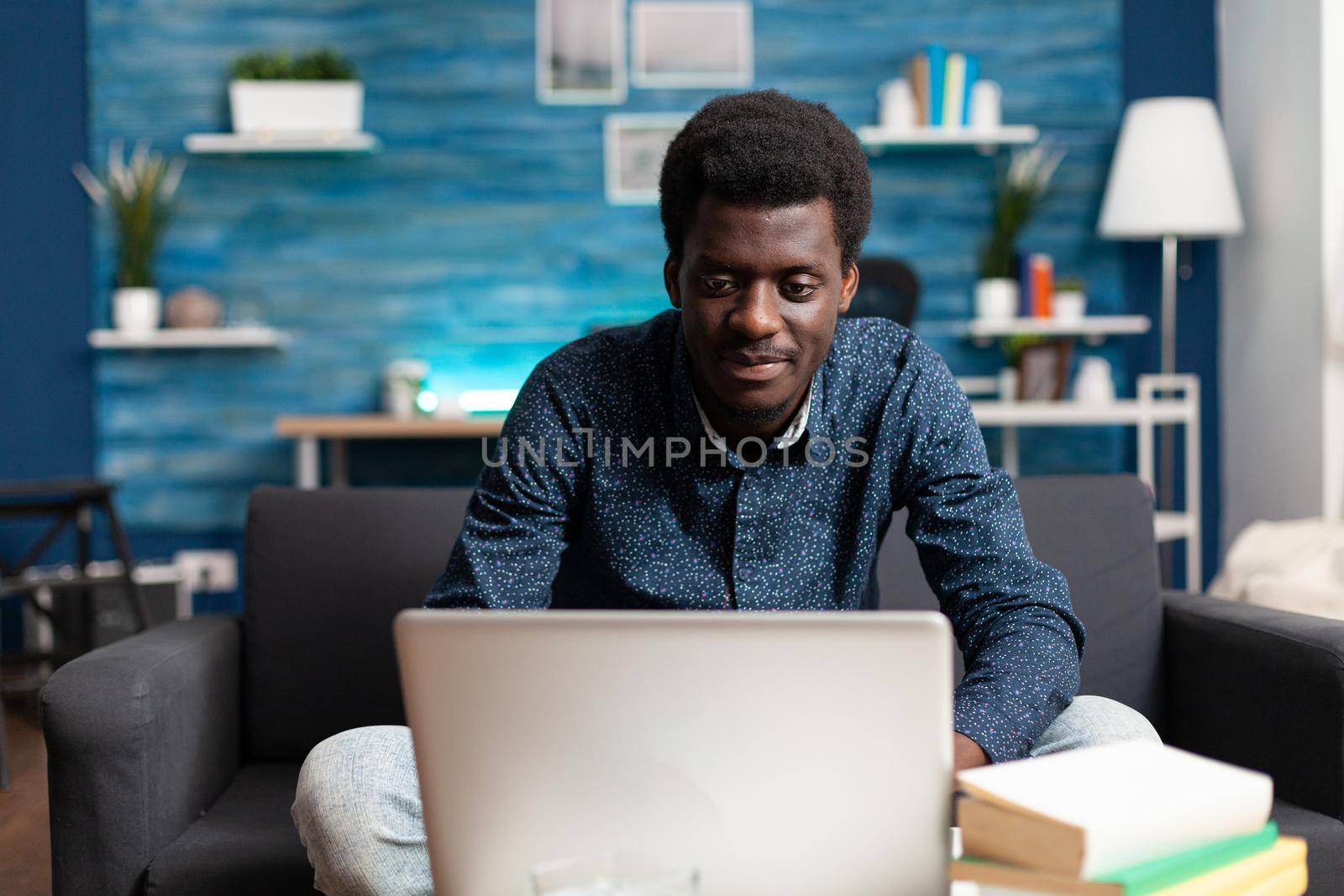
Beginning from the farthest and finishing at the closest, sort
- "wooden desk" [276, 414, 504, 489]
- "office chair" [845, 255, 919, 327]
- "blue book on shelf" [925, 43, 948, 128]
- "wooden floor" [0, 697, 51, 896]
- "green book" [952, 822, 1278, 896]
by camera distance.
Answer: "blue book on shelf" [925, 43, 948, 128] → "wooden desk" [276, 414, 504, 489] → "office chair" [845, 255, 919, 327] → "wooden floor" [0, 697, 51, 896] → "green book" [952, 822, 1278, 896]

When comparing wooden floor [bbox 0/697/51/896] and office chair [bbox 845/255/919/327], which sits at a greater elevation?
office chair [bbox 845/255/919/327]

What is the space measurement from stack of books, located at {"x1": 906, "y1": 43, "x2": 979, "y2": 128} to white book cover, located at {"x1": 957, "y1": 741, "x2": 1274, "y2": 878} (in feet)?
12.2

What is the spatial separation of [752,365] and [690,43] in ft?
10.8

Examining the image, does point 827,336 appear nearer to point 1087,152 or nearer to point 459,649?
point 459,649

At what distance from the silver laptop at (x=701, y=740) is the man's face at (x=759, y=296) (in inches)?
25.5

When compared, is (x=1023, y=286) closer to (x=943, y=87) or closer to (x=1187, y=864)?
(x=943, y=87)

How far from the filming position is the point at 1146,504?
1.99 meters

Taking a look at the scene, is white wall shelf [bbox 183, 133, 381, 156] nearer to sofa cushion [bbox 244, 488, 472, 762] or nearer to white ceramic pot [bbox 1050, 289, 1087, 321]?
white ceramic pot [bbox 1050, 289, 1087, 321]

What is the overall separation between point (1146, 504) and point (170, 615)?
3.12m

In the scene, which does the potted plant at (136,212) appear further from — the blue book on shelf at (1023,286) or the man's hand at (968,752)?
the man's hand at (968,752)

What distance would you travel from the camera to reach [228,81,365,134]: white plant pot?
13.9ft

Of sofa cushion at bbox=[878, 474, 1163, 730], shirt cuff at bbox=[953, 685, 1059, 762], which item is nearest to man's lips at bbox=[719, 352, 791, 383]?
shirt cuff at bbox=[953, 685, 1059, 762]

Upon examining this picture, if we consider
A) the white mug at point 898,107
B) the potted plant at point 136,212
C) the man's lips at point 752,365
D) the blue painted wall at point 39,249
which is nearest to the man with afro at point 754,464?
the man's lips at point 752,365

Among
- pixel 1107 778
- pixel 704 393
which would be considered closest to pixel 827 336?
pixel 704 393
